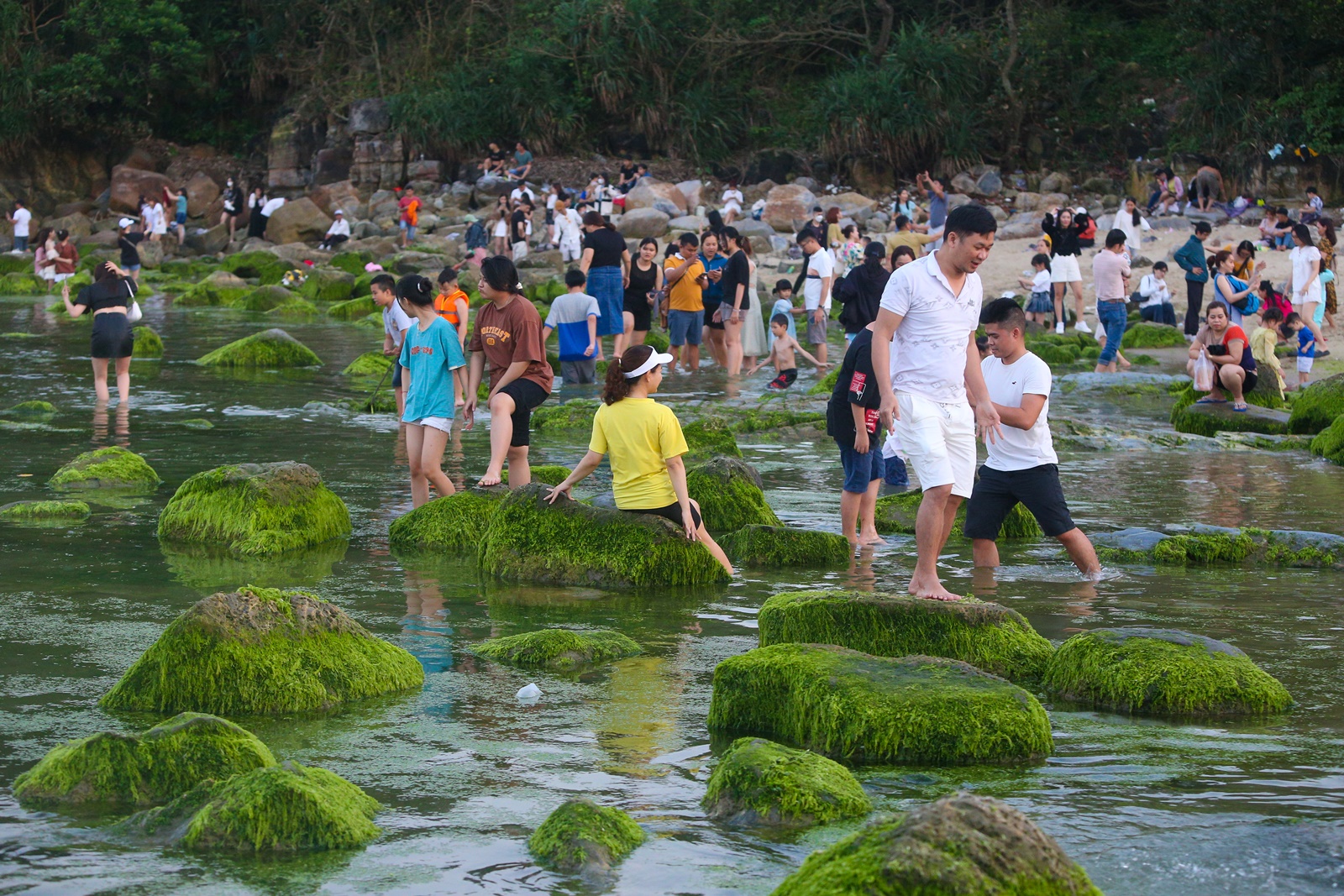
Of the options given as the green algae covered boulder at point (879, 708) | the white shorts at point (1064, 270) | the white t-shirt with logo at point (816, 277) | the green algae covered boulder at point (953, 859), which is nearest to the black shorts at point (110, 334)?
the white t-shirt with logo at point (816, 277)

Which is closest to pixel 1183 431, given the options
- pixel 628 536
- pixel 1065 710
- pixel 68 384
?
pixel 628 536

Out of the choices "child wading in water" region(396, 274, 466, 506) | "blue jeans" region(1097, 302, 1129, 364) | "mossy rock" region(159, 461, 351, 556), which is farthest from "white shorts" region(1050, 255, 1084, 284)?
"mossy rock" region(159, 461, 351, 556)

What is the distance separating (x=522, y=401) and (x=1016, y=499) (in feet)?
11.2

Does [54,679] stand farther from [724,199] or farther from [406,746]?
[724,199]

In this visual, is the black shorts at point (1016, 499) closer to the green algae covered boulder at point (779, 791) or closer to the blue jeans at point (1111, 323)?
the green algae covered boulder at point (779, 791)

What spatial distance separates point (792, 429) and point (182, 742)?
9.74 metres

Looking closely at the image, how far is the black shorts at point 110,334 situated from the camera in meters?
14.4

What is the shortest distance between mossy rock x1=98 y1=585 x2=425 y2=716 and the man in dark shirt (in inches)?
137

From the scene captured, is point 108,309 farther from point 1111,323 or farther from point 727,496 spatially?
point 1111,323

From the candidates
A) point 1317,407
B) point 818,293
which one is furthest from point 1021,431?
point 818,293

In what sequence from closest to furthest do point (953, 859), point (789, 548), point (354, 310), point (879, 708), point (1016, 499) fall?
point (953, 859) < point (879, 708) < point (1016, 499) < point (789, 548) < point (354, 310)

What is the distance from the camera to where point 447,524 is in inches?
352

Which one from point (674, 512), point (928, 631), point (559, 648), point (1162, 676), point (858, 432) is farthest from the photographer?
point (858, 432)

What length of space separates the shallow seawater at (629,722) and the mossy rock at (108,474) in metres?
0.21
